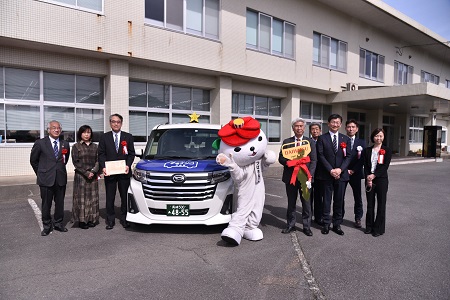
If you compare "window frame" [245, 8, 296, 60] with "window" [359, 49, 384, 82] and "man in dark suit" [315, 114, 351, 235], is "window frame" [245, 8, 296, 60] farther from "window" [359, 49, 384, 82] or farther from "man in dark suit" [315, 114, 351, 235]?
"man in dark suit" [315, 114, 351, 235]

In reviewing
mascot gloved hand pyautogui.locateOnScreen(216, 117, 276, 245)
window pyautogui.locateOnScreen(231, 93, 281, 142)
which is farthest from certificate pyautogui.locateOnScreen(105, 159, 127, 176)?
window pyautogui.locateOnScreen(231, 93, 281, 142)

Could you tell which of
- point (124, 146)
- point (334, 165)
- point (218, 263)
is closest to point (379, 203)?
point (334, 165)

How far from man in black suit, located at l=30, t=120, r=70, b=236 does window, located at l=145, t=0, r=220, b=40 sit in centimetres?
761

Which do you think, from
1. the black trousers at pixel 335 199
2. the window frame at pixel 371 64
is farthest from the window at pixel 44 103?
the window frame at pixel 371 64

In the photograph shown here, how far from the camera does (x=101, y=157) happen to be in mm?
5457

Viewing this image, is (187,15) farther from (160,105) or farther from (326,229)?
(326,229)

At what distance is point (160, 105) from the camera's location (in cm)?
1245

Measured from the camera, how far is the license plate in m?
4.81

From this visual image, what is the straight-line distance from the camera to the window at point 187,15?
11.5m

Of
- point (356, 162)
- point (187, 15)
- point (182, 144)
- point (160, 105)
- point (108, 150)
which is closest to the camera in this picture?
point (108, 150)

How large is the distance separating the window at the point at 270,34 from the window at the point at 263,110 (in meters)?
2.36

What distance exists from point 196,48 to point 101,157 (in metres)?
7.87

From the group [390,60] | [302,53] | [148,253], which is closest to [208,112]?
[302,53]

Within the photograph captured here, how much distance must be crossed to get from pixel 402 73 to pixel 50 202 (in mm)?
25056
